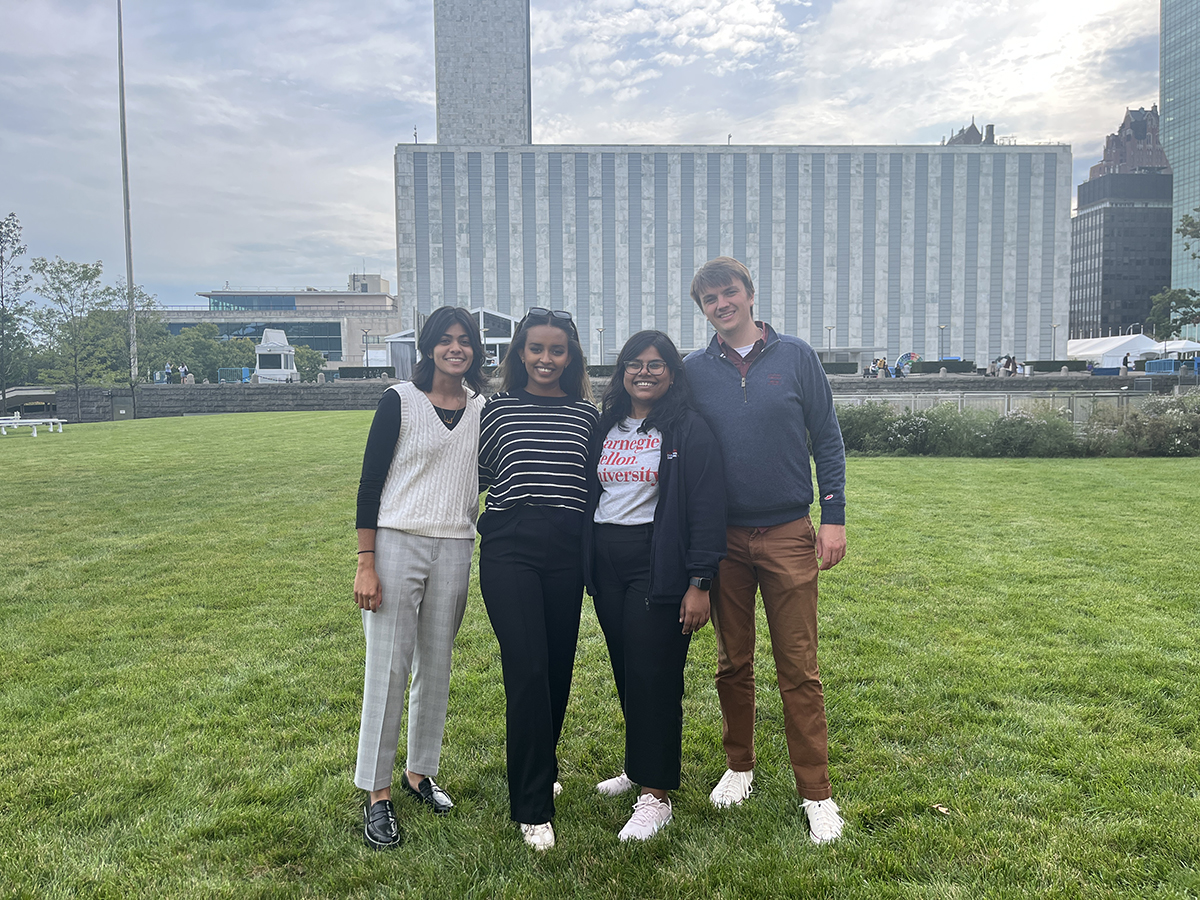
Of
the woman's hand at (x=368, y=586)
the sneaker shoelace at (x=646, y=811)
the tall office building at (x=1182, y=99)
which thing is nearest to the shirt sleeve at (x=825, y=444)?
the sneaker shoelace at (x=646, y=811)

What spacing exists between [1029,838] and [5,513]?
1265 cm

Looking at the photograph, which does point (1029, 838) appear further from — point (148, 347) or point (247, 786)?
point (148, 347)

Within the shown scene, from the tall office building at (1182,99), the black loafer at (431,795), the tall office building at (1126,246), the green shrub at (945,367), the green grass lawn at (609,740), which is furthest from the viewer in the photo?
the tall office building at (1126,246)

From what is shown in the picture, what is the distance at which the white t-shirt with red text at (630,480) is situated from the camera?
3.13 metres

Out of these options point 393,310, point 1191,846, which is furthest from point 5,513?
point 393,310

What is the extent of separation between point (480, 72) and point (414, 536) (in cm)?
10483

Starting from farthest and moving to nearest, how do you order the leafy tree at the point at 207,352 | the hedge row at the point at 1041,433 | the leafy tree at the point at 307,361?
the leafy tree at the point at 307,361
the leafy tree at the point at 207,352
the hedge row at the point at 1041,433

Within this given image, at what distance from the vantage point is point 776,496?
127 inches

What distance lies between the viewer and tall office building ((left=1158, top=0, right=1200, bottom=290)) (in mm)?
91750

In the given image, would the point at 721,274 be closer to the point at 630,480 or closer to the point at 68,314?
the point at 630,480

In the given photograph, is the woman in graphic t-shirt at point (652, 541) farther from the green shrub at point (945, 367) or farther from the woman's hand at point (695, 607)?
the green shrub at point (945, 367)

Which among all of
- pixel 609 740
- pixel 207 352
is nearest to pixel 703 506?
pixel 609 740

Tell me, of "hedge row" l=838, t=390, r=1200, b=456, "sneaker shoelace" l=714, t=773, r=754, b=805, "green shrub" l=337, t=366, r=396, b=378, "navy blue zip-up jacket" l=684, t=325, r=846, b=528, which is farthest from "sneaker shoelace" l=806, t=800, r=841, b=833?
"green shrub" l=337, t=366, r=396, b=378

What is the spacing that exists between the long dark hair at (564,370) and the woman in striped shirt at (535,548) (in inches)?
0.5
